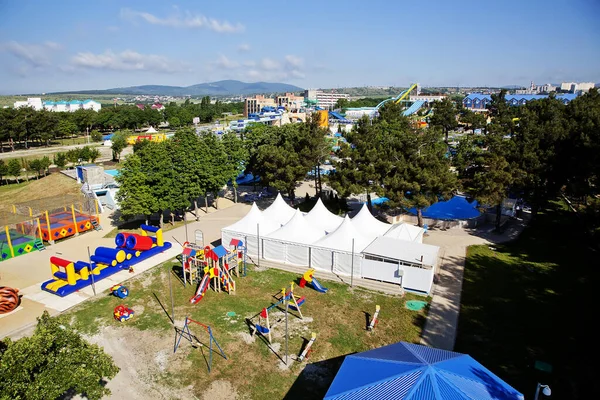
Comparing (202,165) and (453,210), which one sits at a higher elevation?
(202,165)

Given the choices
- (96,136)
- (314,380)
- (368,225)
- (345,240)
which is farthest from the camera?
(96,136)

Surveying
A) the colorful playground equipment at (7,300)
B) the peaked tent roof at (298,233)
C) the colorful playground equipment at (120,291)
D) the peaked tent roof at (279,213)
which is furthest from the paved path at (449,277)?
the colorful playground equipment at (7,300)

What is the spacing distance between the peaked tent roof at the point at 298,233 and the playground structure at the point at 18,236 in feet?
50.3

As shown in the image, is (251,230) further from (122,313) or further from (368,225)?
(122,313)

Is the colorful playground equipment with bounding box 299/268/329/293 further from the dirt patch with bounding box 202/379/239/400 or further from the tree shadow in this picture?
the dirt patch with bounding box 202/379/239/400

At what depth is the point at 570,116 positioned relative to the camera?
34438mm

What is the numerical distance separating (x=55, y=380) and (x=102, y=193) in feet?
99.2

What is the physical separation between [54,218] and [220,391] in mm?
21787

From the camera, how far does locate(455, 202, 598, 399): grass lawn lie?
44.1 ft

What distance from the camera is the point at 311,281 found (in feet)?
64.1

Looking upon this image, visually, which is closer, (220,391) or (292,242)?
(220,391)

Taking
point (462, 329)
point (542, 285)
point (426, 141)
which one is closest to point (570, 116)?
point (426, 141)

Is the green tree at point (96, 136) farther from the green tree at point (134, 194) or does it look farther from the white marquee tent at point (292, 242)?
the white marquee tent at point (292, 242)

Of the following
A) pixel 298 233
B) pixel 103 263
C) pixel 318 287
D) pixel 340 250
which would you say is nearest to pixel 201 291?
pixel 318 287
